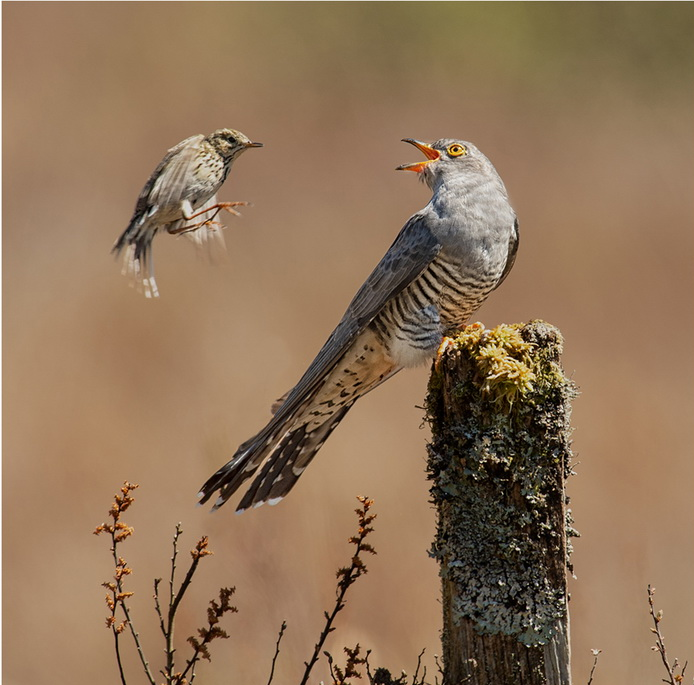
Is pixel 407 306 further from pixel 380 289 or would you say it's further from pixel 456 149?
pixel 456 149

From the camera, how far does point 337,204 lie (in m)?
8.21

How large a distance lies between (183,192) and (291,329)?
4485 mm

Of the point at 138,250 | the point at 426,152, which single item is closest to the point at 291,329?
the point at 426,152

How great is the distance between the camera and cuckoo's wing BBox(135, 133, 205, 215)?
269 centimetres

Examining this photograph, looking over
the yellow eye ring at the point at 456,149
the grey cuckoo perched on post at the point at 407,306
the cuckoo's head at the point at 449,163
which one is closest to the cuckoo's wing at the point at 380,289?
the grey cuckoo perched on post at the point at 407,306

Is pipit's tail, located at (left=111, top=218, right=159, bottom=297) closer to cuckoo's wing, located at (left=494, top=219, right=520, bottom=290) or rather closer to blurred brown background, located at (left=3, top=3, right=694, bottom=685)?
blurred brown background, located at (left=3, top=3, right=694, bottom=685)

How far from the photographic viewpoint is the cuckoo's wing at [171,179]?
106 inches

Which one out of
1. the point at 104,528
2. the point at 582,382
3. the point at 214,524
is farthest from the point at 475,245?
the point at 582,382

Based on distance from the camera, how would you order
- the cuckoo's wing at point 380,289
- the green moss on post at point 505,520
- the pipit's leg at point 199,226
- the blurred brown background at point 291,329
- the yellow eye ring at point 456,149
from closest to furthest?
the pipit's leg at point 199,226, the green moss on post at point 505,520, the cuckoo's wing at point 380,289, the yellow eye ring at point 456,149, the blurred brown background at point 291,329

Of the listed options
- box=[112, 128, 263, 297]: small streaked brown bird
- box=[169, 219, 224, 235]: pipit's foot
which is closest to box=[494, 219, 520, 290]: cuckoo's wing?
box=[112, 128, 263, 297]: small streaked brown bird

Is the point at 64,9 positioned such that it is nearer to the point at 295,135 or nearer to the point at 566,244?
the point at 295,135

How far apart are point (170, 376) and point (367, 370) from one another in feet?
10.2

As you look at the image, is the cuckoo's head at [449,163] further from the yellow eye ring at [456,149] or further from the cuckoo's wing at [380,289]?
the cuckoo's wing at [380,289]

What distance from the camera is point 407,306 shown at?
384 cm
